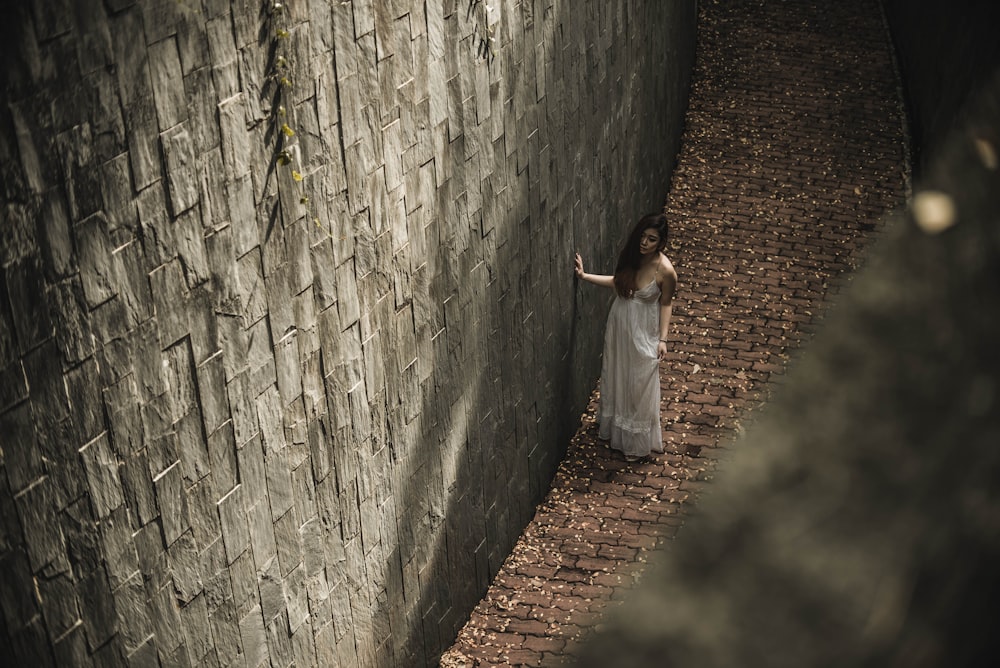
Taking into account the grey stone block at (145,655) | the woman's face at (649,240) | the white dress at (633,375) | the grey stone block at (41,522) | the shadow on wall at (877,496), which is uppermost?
the shadow on wall at (877,496)

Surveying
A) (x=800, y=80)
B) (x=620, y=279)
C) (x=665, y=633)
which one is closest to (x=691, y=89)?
(x=800, y=80)

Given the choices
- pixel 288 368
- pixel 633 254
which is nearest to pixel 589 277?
pixel 633 254

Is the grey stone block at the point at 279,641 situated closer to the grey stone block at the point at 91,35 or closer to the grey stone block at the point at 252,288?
the grey stone block at the point at 252,288

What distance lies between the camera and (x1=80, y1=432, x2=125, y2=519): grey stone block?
10.6ft

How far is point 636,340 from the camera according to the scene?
8039mm

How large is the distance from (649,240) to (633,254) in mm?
220

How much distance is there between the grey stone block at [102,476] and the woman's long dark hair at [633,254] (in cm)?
487

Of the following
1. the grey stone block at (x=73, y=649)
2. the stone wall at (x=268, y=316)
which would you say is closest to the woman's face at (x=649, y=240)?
the stone wall at (x=268, y=316)

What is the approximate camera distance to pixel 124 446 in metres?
3.37

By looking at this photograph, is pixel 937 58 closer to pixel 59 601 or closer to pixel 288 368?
pixel 288 368

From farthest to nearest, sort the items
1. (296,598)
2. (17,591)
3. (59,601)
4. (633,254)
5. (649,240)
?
1. (633,254)
2. (649,240)
3. (296,598)
4. (59,601)
5. (17,591)

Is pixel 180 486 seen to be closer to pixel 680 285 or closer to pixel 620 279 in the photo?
pixel 620 279

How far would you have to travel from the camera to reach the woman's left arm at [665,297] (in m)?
7.83

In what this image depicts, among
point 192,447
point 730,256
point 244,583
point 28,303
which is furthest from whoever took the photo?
point 730,256
